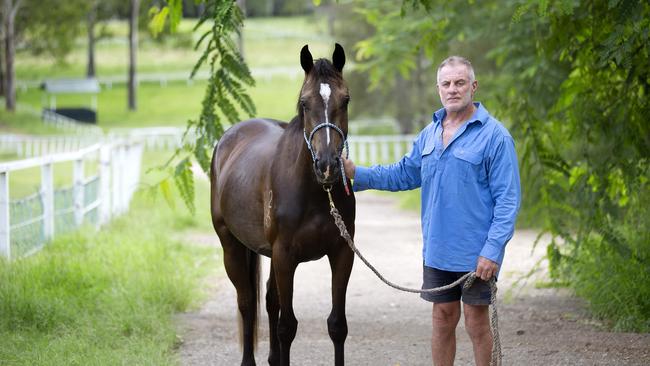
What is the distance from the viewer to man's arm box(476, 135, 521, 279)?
4391 millimetres

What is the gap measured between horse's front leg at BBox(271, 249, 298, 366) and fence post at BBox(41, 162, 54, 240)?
5.39 meters

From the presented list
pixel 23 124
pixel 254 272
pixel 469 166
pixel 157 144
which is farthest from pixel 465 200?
pixel 23 124

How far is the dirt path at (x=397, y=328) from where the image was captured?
6.35 meters

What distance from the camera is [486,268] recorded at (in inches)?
173

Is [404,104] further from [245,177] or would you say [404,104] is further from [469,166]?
[469,166]

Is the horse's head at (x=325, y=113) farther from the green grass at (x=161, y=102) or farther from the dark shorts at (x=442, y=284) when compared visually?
the green grass at (x=161, y=102)

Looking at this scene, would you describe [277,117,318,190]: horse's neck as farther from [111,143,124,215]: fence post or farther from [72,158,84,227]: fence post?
[111,143,124,215]: fence post

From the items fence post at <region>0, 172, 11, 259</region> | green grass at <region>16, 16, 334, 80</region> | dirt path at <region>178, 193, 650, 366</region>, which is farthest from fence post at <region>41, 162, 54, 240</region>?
green grass at <region>16, 16, 334, 80</region>

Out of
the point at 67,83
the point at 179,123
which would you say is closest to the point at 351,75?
the point at 179,123

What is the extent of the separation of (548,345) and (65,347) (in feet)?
11.3

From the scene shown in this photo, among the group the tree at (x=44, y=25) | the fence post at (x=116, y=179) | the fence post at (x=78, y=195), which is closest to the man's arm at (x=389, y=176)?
the fence post at (x=78, y=195)

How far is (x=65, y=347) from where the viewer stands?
6.03 meters

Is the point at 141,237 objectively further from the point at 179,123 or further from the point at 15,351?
the point at 179,123

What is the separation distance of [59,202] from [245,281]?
6013 millimetres
